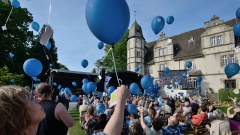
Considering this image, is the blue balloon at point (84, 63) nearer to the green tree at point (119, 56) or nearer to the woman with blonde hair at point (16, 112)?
the woman with blonde hair at point (16, 112)

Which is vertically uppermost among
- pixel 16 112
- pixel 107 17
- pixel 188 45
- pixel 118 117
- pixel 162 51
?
pixel 188 45

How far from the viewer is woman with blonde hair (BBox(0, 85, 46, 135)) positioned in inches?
39.9

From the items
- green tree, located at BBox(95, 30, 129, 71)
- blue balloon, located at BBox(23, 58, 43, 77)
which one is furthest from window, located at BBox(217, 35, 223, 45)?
blue balloon, located at BBox(23, 58, 43, 77)

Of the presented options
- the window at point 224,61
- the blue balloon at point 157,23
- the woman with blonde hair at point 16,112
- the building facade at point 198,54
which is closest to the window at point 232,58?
the building facade at point 198,54

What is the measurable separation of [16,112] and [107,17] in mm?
2310

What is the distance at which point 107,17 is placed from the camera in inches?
122

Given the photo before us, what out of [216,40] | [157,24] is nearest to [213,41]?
[216,40]

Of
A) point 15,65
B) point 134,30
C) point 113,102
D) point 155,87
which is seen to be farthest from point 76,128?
point 134,30

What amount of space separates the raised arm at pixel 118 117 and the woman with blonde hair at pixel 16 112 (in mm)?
580

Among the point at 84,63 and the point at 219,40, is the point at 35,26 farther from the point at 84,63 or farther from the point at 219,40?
the point at 219,40

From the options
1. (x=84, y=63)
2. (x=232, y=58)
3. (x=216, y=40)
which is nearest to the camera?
(x=84, y=63)

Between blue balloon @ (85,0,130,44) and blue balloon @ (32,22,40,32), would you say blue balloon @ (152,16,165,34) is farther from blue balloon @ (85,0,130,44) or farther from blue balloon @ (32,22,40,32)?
blue balloon @ (85,0,130,44)

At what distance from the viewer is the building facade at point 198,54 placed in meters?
27.0

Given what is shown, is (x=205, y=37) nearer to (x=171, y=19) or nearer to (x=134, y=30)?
(x=134, y=30)
